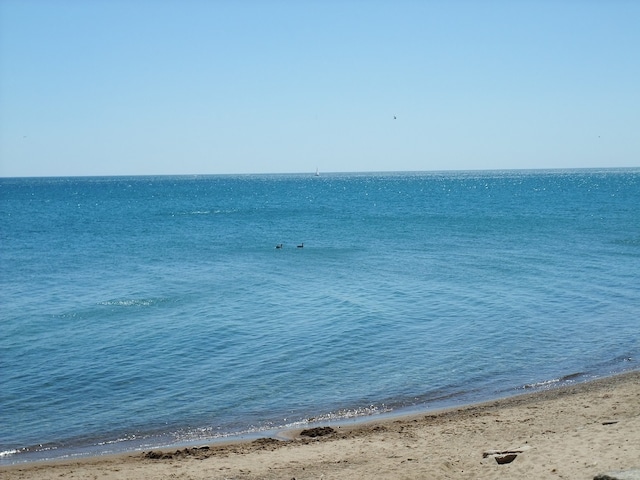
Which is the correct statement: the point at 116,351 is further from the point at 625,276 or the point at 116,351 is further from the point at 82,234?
the point at 82,234

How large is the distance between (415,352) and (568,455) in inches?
403

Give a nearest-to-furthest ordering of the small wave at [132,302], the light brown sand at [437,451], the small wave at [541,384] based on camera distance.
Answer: the light brown sand at [437,451] → the small wave at [541,384] → the small wave at [132,302]

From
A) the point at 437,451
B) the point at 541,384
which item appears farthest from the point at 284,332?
the point at 437,451

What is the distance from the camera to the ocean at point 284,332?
17.6 meters

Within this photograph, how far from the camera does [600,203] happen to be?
92375 millimetres

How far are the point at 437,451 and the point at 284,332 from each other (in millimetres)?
12199

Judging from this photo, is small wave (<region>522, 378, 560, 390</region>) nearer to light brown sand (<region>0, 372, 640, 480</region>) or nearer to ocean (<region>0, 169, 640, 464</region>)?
ocean (<region>0, 169, 640, 464</region>)

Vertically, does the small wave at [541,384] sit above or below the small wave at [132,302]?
below

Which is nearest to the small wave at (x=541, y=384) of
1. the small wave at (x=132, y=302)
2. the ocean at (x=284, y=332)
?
the ocean at (x=284, y=332)

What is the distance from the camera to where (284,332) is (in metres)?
25.1

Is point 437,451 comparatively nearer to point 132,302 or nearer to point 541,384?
point 541,384

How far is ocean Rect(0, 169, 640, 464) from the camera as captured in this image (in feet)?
57.6

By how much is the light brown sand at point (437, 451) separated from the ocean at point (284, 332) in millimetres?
1389

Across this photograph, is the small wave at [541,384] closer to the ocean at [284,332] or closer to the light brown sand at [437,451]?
the ocean at [284,332]
